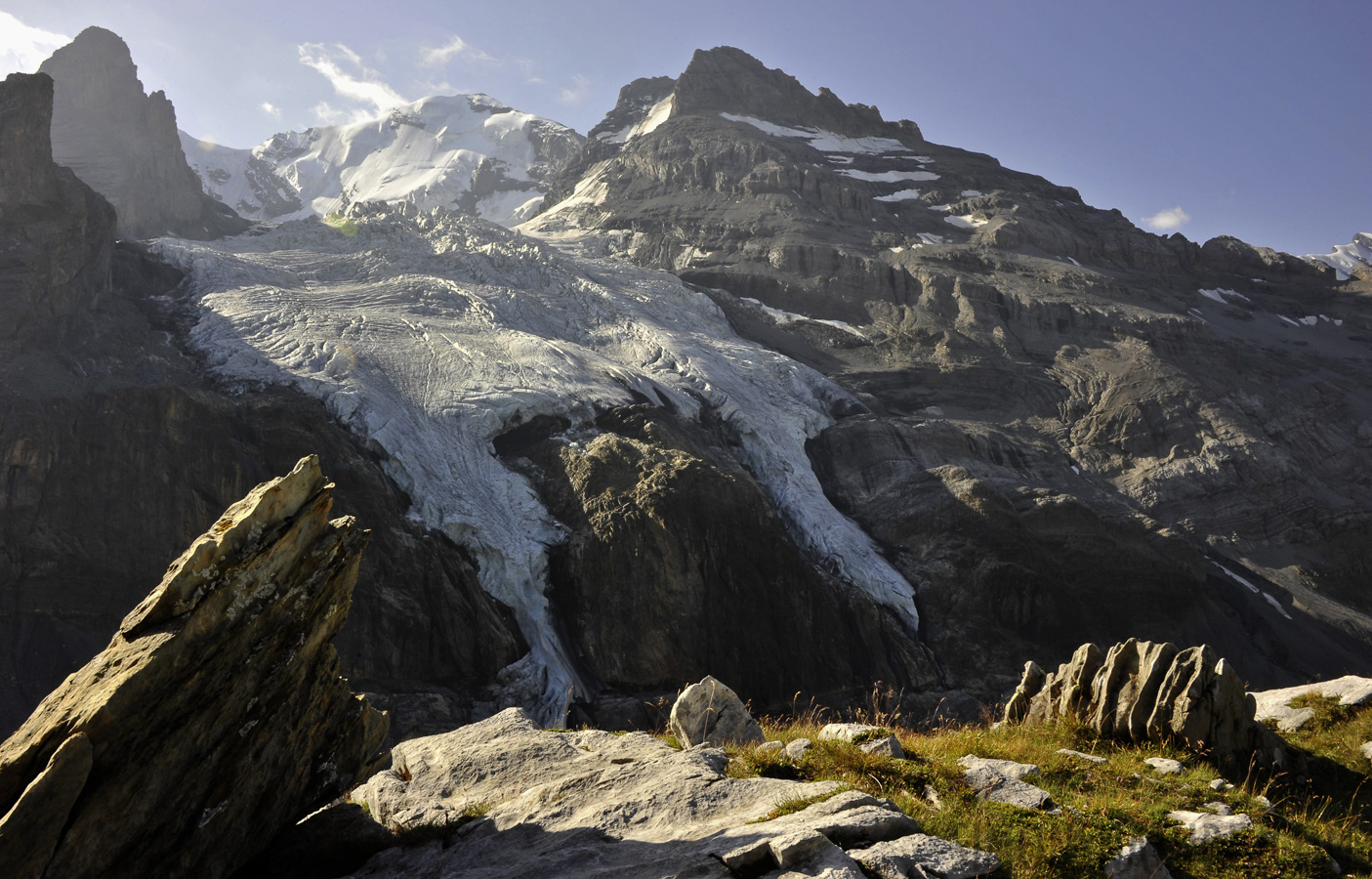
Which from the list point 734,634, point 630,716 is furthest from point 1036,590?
point 630,716

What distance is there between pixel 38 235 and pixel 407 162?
131m

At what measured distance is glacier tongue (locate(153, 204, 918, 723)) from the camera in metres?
31.1

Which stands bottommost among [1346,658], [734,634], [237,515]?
[1346,658]

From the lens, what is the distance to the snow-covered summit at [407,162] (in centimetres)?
14000

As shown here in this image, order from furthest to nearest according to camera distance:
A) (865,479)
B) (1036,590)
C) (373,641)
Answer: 1. (865,479)
2. (1036,590)
3. (373,641)

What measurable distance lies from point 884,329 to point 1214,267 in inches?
1936

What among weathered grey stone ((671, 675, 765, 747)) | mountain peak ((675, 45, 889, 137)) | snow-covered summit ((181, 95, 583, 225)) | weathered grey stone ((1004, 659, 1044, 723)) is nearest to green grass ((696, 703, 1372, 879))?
weathered grey stone ((671, 675, 765, 747))

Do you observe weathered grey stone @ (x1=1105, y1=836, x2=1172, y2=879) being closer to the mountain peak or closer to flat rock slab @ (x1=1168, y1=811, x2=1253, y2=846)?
flat rock slab @ (x1=1168, y1=811, x2=1253, y2=846)

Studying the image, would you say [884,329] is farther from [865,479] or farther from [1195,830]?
[1195,830]

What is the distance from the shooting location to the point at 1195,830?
256 inches

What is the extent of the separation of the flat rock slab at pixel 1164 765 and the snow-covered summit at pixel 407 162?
12679cm

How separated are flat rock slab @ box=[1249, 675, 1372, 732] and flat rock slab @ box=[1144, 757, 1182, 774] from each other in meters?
2.24

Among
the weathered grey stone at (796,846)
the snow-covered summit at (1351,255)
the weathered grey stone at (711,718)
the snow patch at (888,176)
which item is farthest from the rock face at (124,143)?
the snow-covered summit at (1351,255)

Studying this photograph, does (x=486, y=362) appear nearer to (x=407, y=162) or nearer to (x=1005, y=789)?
(x=1005, y=789)
